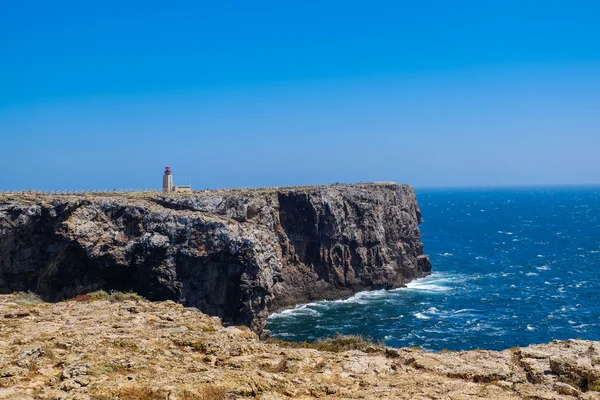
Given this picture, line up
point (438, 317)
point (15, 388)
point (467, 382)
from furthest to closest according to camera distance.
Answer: point (438, 317) → point (467, 382) → point (15, 388)

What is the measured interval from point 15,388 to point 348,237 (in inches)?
2808

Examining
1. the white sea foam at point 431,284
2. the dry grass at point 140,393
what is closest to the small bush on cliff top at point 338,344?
the dry grass at point 140,393

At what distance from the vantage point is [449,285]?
8475 centimetres

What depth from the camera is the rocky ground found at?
13922 mm

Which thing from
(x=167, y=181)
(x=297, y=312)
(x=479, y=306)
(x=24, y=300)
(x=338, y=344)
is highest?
(x=167, y=181)

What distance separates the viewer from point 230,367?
15.8 m

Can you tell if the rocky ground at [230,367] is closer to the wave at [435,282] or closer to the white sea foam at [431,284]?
the white sea foam at [431,284]

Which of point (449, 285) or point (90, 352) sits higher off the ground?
point (90, 352)

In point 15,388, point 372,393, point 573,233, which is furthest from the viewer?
point 573,233

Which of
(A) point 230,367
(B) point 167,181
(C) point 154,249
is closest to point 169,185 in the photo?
(B) point 167,181

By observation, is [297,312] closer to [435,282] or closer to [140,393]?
[435,282]

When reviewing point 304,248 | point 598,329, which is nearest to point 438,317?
point 598,329

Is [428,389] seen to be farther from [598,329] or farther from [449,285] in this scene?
[449,285]

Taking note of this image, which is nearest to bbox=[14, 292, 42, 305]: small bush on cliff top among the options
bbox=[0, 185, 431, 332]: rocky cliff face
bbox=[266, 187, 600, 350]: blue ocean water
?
bbox=[0, 185, 431, 332]: rocky cliff face
